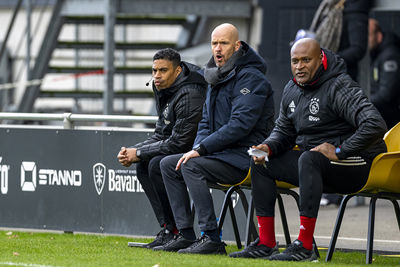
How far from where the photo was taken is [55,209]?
33.9 ft

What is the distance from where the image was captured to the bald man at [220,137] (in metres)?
8.22

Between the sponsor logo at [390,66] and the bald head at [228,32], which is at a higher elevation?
the bald head at [228,32]

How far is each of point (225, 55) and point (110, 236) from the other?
2.32 m

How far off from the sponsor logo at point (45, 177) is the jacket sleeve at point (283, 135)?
2.53 metres

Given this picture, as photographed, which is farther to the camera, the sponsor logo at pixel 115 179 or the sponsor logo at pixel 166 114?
the sponsor logo at pixel 115 179

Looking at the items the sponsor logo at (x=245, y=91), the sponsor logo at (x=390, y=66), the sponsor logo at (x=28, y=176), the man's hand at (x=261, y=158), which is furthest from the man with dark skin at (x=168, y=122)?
the sponsor logo at (x=390, y=66)

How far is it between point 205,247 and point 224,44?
1476 millimetres

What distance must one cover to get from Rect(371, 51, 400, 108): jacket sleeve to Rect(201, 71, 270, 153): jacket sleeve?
5.25 meters

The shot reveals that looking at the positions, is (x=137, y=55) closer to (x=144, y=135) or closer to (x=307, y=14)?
(x=307, y=14)

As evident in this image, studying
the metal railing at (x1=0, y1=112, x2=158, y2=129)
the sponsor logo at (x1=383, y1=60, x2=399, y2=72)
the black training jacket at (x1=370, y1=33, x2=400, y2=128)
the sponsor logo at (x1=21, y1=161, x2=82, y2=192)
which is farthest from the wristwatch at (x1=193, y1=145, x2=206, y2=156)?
the sponsor logo at (x1=383, y1=60, x2=399, y2=72)

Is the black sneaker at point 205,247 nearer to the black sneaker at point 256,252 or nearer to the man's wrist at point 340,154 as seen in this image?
the black sneaker at point 256,252

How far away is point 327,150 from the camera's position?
7723 millimetres

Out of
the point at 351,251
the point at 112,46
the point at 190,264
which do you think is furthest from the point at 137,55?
the point at 190,264

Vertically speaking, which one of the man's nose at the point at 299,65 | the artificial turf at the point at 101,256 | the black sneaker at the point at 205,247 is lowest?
the artificial turf at the point at 101,256
